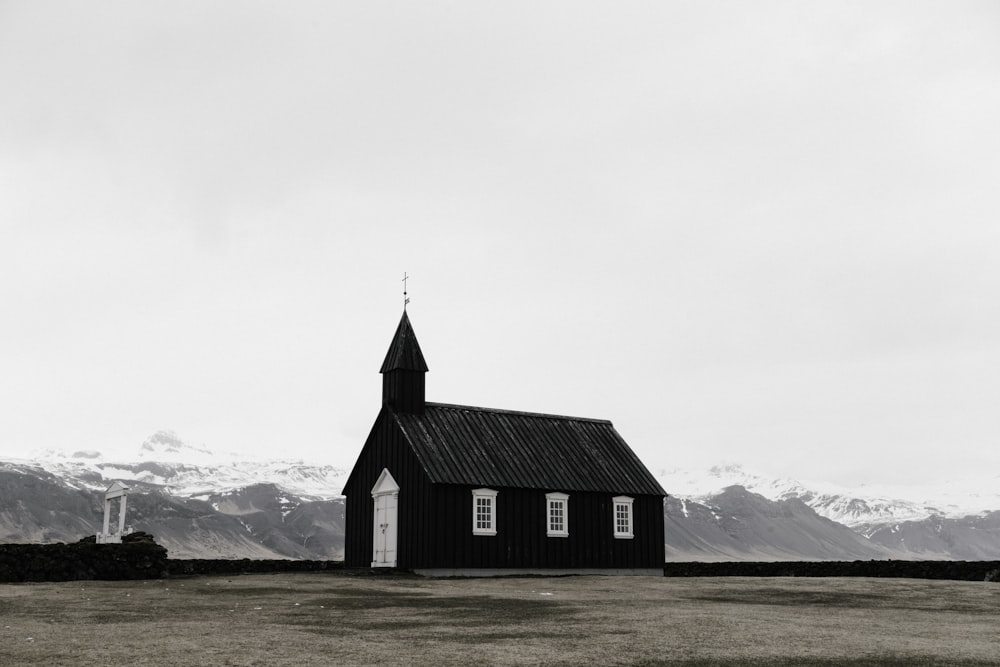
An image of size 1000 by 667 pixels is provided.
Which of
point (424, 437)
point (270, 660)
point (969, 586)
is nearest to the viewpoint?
point (270, 660)

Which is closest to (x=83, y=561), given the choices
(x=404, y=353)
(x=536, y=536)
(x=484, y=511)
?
(x=484, y=511)

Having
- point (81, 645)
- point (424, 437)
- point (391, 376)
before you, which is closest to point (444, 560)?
point (424, 437)

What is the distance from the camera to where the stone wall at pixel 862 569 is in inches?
1355

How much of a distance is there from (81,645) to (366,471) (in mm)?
28736

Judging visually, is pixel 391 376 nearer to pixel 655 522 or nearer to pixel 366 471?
pixel 366 471

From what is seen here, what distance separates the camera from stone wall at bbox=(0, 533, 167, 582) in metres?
30.9

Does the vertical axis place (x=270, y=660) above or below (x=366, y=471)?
below

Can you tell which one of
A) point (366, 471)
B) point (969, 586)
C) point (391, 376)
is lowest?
point (969, 586)

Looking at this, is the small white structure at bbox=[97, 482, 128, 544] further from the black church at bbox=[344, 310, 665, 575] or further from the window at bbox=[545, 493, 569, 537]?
the window at bbox=[545, 493, 569, 537]

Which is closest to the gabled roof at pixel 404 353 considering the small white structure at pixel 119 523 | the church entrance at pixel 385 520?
the church entrance at pixel 385 520

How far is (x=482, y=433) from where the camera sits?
4275 centimetres

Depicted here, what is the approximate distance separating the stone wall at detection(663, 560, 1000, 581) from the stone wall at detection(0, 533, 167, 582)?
22.0 m

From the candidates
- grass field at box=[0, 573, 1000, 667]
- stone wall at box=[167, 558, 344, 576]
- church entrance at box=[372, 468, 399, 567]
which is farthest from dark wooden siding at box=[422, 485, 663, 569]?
grass field at box=[0, 573, 1000, 667]

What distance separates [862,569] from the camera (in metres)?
39.0
